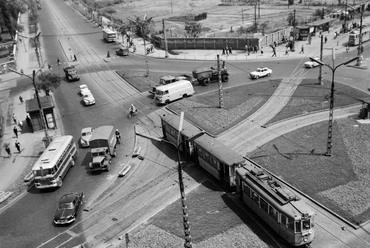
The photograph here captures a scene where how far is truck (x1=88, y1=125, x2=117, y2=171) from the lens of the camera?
46.3 meters

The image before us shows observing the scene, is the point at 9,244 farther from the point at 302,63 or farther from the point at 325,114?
the point at 302,63

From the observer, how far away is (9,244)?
35.8m

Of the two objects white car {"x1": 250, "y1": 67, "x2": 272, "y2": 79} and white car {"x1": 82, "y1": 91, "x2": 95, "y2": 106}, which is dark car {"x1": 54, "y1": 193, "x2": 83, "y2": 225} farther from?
white car {"x1": 250, "y1": 67, "x2": 272, "y2": 79}

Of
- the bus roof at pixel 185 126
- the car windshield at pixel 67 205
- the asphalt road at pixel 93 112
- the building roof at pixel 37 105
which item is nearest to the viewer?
the asphalt road at pixel 93 112

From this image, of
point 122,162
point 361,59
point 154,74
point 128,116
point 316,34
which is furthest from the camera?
point 316,34

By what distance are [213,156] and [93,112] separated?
30.6 meters

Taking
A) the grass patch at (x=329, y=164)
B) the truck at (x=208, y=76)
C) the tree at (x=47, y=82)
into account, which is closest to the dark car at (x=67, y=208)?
the grass patch at (x=329, y=164)

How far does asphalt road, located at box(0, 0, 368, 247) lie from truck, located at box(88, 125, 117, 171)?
1015 millimetres

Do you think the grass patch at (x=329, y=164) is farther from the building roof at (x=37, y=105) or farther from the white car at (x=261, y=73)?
the building roof at (x=37, y=105)

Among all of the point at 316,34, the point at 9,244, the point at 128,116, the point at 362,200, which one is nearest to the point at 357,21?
the point at 316,34

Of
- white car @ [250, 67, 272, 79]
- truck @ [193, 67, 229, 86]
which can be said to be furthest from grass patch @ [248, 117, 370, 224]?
truck @ [193, 67, 229, 86]

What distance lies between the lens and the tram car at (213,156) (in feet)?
128

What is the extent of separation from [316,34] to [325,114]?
5053 centimetres

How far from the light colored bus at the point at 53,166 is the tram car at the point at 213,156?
1278 cm
